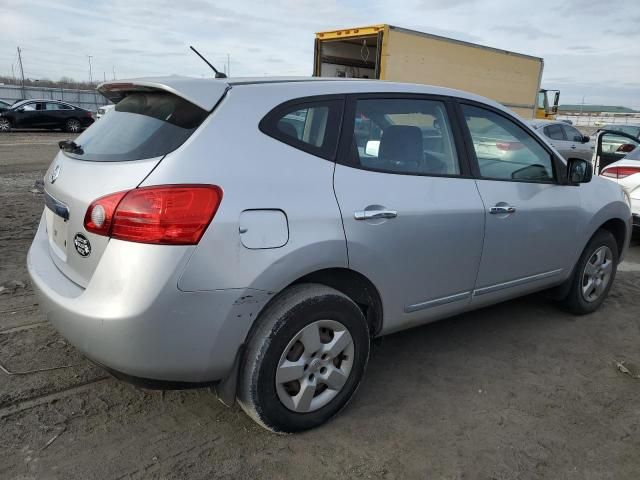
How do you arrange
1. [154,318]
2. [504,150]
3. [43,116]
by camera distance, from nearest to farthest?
[154,318] < [504,150] < [43,116]

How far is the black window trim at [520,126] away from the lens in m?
3.33

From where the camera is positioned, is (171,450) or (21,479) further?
(171,450)

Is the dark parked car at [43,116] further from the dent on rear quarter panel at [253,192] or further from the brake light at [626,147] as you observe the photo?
the dent on rear quarter panel at [253,192]

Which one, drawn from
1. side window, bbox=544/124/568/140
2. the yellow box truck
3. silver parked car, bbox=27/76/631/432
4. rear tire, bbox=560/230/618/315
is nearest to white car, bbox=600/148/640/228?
rear tire, bbox=560/230/618/315

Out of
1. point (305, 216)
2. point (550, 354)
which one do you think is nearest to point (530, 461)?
point (550, 354)

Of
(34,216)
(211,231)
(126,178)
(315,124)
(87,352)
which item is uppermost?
(315,124)

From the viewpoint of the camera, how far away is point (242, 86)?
254 centimetres

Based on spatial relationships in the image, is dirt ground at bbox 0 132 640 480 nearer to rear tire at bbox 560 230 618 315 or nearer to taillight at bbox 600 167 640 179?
rear tire at bbox 560 230 618 315

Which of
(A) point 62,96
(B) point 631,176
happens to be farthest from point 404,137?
(A) point 62,96

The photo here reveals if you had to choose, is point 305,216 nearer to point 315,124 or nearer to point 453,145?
point 315,124

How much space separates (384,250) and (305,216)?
0.53 meters

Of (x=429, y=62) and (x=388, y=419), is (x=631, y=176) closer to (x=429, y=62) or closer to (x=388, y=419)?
(x=388, y=419)

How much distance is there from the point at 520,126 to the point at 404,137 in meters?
1.14

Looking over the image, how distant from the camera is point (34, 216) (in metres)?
6.77
